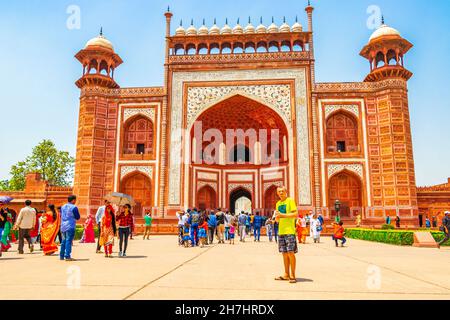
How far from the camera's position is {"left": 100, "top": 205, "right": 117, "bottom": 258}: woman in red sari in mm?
8188

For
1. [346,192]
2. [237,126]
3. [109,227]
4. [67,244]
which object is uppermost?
[237,126]

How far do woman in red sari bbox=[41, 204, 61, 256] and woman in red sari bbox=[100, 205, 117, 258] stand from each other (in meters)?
1.36

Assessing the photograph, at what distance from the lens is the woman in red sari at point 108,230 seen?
26.9 feet

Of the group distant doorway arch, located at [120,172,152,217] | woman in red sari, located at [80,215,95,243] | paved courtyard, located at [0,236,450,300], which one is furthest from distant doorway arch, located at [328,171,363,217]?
paved courtyard, located at [0,236,450,300]

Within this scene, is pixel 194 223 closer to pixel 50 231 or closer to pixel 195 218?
pixel 195 218

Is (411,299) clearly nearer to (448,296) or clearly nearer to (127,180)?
(448,296)

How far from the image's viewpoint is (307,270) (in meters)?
6.07

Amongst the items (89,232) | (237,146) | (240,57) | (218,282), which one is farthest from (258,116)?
(218,282)

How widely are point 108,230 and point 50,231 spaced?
1.72 m

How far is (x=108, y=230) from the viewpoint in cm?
831

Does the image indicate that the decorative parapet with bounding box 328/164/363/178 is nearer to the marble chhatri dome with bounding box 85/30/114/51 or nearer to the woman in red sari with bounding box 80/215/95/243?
the woman in red sari with bounding box 80/215/95/243
